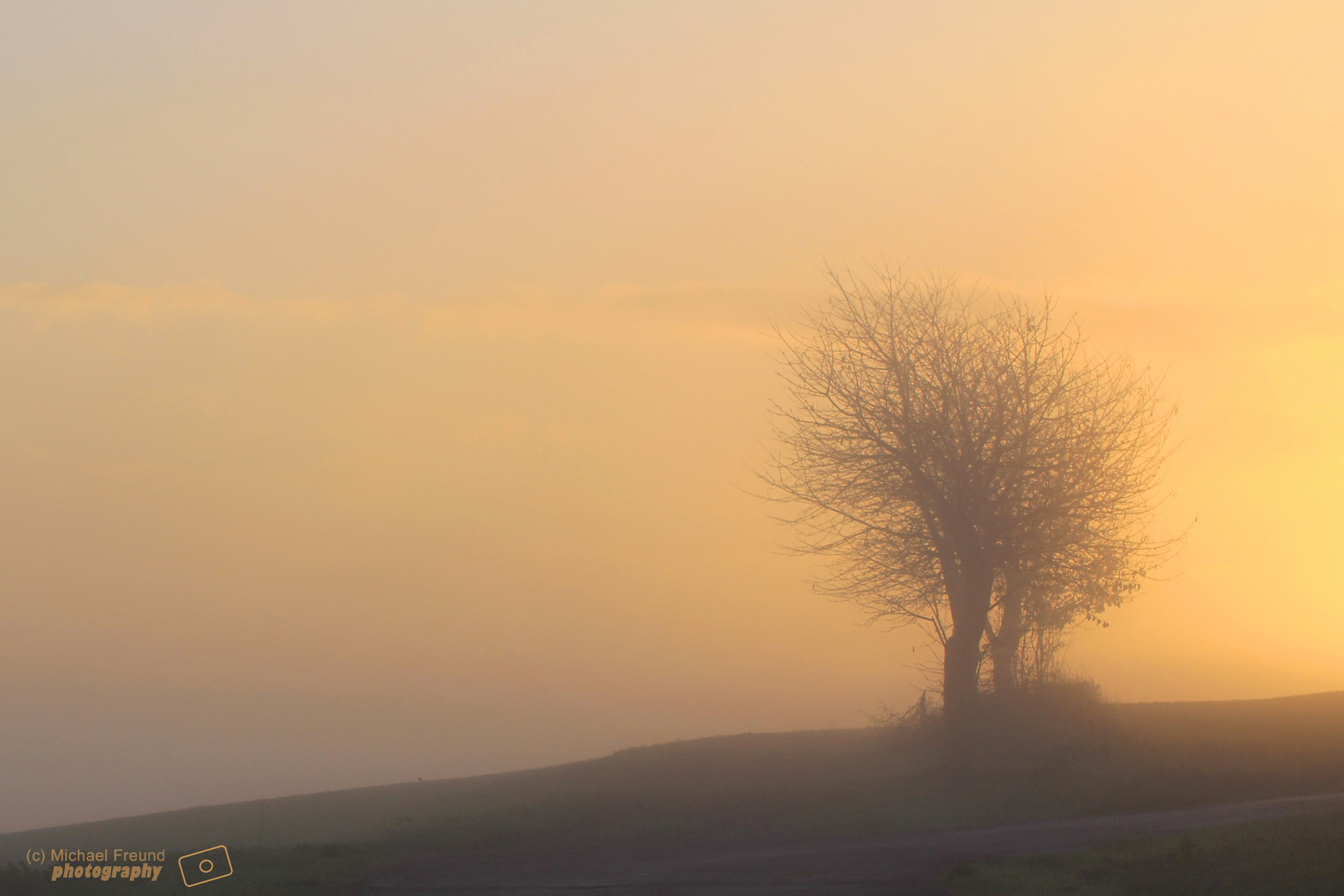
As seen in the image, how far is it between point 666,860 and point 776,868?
199 centimetres

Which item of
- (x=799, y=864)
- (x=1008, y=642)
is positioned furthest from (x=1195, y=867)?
(x=1008, y=642)

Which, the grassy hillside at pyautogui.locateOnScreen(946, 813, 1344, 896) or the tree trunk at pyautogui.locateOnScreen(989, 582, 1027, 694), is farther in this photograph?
the tree trunk at pyautogui.locateOnScreen(989, 582, 1027, 694)

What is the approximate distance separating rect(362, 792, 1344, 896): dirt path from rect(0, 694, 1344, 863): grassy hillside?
1715 mm

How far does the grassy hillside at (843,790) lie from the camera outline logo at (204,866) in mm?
1075

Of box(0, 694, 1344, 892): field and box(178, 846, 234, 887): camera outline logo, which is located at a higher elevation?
box(178, 846, 234, 887): camera outline logo

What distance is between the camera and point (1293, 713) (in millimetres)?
22359

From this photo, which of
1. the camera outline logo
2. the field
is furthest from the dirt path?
the camera outline logo

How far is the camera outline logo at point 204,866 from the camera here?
1336 centimetres

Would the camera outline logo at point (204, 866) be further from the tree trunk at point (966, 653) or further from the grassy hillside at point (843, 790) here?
the tree trunk at point (966, 653)

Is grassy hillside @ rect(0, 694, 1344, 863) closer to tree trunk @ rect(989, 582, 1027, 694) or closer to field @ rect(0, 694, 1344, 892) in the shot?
field @ rect(0, 694, 1344, 892)

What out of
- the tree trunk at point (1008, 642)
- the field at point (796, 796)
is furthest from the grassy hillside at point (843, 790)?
the tree trunk at point (1008, 642)

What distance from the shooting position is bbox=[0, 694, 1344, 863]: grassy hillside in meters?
17.3

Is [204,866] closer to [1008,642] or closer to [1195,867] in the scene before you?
[1195,867]

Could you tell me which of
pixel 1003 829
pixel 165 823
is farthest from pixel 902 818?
pixel 165 823
